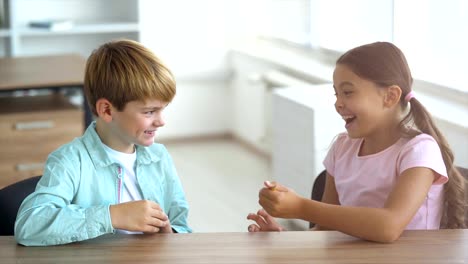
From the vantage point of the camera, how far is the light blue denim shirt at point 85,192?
163 centimetres

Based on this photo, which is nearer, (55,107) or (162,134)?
(55,107)

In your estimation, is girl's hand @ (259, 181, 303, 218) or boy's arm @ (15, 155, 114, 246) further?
girl's hand @ (259, 181, 303, 218)

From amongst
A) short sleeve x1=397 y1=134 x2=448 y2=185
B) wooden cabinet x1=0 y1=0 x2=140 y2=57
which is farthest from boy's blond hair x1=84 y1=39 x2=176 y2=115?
wooden cabinet x1=0 y1=0 x2=140 y2=57

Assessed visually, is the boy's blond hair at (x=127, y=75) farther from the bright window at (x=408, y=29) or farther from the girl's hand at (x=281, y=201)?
the bright window at (x=408, y=29)

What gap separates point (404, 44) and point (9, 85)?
1860 millimetres

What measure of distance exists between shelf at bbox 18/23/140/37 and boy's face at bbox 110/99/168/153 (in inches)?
145

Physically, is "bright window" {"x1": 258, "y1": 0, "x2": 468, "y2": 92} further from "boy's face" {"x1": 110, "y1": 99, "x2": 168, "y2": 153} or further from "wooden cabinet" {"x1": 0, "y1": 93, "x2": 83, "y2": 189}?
"boy's face" {"x1": 110, "y1": 99, "x2": 168, "y2": 153}

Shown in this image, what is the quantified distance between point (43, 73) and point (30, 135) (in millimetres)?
357

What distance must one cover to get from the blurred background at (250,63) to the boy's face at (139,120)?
1.70m

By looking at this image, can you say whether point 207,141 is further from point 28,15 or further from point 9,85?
point 9,85

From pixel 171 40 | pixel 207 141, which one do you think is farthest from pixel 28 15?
pixel 207 141

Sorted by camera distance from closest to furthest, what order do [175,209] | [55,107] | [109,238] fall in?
[109,238] < [175,209] < [55,107]

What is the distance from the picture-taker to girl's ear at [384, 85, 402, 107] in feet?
6.45

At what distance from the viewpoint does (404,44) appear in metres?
3.92
